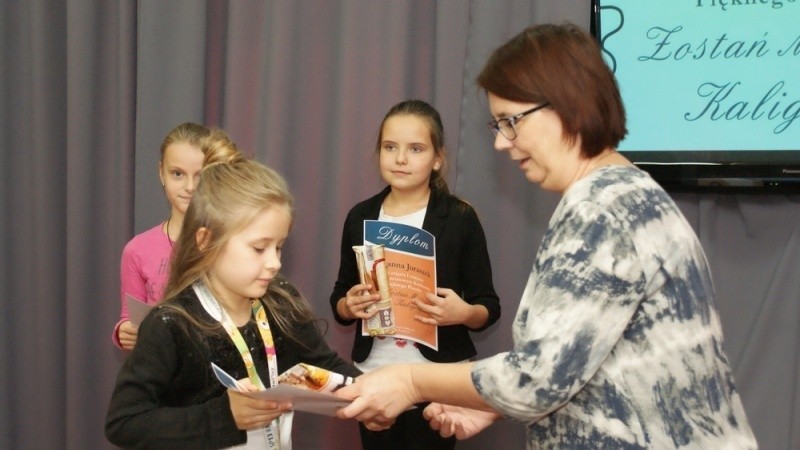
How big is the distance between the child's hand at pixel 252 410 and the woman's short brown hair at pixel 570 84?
2.55 feet

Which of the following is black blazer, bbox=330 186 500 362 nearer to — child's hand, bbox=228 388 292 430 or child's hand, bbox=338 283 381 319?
child's hand, bbox=338 283 381 319

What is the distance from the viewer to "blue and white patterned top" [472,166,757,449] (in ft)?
4.62

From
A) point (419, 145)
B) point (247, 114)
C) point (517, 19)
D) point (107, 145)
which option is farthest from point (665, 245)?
point (107, 145)

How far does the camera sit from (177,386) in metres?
1.87

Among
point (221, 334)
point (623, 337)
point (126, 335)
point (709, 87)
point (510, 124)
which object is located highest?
point (709, 87)

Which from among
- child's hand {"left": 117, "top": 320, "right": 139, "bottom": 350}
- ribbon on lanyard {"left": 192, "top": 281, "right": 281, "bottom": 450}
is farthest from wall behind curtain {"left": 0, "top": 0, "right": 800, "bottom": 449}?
ribbon on lanyard {"left": 192, "top": 281, "right": 281, "bottom": 450}

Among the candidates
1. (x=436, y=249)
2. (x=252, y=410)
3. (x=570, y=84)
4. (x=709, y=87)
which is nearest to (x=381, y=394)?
(x=252, y=410)

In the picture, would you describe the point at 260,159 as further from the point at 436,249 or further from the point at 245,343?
the point at 245,343

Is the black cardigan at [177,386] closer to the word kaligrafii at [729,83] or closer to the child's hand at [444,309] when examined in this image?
the child's hand at [444,309]

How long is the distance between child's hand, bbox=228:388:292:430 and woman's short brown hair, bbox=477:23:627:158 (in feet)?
2.55

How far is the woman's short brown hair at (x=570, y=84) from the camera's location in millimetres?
1591

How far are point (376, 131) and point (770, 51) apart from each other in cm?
144

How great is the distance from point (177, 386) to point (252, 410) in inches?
8.3

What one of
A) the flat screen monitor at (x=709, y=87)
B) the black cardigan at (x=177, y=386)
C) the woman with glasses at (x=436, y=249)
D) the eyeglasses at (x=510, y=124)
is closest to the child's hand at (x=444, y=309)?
the woman with glasses at (x=436, y=249)
